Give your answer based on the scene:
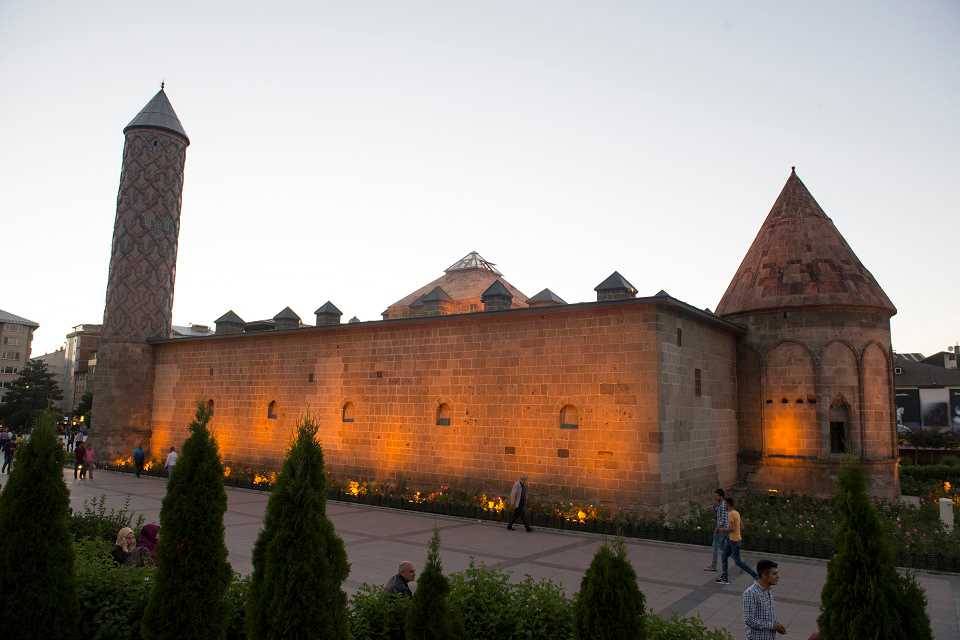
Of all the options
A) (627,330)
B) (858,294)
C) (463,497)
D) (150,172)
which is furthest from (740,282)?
(150,172)

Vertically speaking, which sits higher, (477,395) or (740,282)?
(740,282)

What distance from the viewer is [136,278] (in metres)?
23.7

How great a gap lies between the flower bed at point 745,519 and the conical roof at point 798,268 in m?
5.55

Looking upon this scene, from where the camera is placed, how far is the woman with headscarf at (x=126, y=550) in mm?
7965

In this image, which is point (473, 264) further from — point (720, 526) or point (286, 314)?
point (720, 526)

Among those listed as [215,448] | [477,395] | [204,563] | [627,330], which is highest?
[627,330]

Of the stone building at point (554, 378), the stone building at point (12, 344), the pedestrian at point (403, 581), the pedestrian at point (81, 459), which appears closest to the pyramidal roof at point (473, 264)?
the stone building at point (554, 378)

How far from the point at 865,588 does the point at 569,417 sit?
35.6 ft

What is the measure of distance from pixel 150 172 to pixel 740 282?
21186mm

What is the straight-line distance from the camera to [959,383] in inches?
1619

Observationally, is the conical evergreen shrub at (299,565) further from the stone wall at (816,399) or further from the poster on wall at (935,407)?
the poster on wall at (935,407)

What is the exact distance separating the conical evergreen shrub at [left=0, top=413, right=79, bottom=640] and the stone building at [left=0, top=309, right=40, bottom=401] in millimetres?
74837

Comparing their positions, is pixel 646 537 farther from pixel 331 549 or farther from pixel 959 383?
pixel 959 383

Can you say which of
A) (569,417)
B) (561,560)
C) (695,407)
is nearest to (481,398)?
(569,417)
